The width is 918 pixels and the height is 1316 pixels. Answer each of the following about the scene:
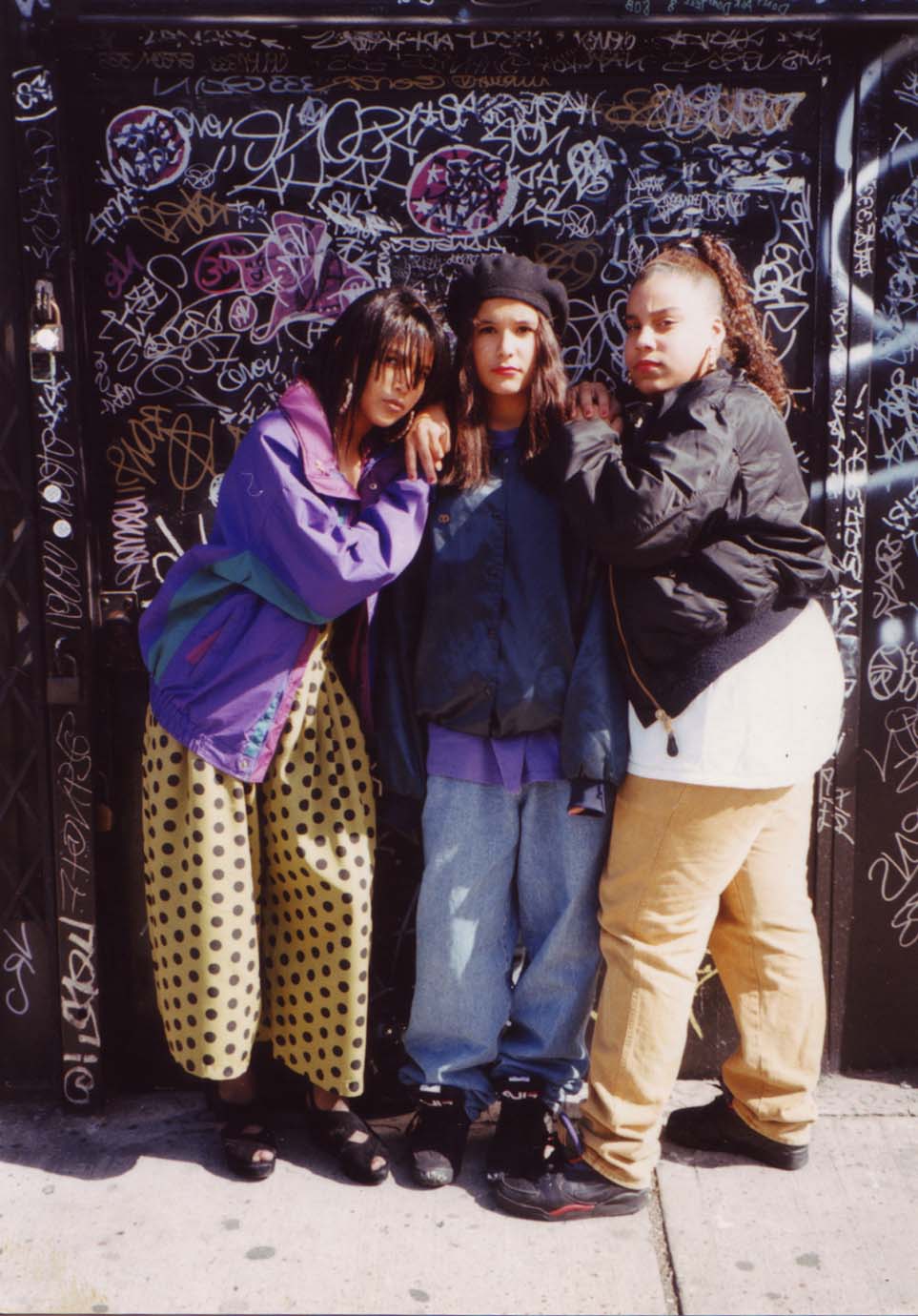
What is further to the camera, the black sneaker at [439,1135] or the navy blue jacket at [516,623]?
the black sneaker at [439,1135]

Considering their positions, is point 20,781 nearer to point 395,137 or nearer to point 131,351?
point 131,351

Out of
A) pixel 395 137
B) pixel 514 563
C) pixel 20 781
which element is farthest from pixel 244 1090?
pixel 395 137

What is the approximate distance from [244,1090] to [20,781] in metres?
0.96

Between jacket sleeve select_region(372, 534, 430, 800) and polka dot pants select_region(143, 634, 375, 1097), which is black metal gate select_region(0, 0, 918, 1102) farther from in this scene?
jacket sleeve select_region(372, 534, 430, 800)

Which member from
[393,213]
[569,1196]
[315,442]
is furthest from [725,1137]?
[393,213]

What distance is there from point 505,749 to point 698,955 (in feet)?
2.08

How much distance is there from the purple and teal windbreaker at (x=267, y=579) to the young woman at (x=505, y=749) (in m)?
0.17

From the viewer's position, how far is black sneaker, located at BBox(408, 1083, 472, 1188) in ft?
9.07

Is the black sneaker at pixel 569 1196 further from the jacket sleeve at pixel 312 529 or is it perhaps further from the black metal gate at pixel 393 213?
the jacket sleeve at pixel 312 529

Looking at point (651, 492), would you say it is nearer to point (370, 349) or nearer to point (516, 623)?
point (516, 623)

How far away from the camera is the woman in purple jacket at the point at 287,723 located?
2.53 m

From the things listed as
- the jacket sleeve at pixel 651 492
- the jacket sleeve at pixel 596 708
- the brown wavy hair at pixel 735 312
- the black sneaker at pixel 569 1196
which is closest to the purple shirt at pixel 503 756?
the jacket sleeve at pixel 596 708

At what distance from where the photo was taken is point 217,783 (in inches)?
104

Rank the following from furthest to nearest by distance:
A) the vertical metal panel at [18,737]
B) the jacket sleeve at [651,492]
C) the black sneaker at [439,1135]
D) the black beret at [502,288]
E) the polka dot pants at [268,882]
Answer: the vertical metal panel at [18,737] < the black sneaker at [439,1135] < the polka dot pants at [268,882] < the black beret at [502,288] < the jacket sleeve at [651,492]
